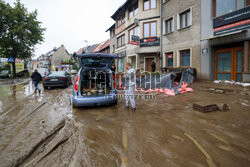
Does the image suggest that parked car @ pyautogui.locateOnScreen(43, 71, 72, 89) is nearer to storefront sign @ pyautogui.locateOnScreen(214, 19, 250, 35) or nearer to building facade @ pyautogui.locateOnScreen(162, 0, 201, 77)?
building facade @ pyautogui.locateOnScreen(162, 0, 201, 77)

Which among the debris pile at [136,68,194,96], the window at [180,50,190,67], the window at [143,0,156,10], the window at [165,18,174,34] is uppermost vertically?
the window at [143,0,156,10]

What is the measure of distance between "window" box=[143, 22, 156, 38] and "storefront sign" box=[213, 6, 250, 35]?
24.0ft

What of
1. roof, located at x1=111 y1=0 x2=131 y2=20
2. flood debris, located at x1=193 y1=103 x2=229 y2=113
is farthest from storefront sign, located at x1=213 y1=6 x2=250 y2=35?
roof, located at x1=111 y1=0 x2=131 y2=20

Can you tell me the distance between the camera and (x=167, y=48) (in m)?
14.4

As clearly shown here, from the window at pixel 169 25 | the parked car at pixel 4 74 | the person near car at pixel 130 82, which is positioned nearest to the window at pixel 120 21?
the window at pixel 169 25

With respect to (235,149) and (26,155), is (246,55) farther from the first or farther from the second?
(26,155)

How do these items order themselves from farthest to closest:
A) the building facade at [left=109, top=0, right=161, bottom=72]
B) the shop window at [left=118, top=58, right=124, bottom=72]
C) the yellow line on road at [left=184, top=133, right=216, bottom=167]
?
the shop window at [left=118, top=58, right=124, bottom=72] < the building facade at [left=109, top=0, right=161, bottom=72] < the yellow line on road at [left=184, top=133, right=216, bottom=167]

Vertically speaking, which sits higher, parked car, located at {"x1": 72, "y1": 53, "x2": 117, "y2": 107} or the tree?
the tree

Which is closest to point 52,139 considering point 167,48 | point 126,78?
point 126,78

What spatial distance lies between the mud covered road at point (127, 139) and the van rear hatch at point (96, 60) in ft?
6.95

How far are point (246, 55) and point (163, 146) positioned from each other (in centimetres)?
888

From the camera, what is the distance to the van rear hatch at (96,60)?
5395 millimetres

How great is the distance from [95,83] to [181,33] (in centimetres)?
1024

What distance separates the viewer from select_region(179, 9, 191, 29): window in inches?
480
